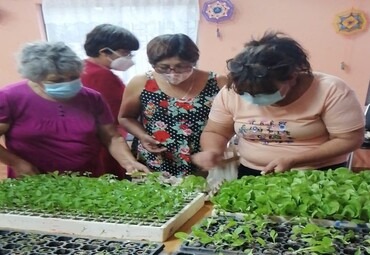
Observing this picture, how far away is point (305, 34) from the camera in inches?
143

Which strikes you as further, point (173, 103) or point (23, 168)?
point (173, 103)

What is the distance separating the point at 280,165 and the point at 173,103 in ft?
2.14

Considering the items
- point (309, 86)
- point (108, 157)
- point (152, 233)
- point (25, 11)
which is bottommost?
point (108, 157)

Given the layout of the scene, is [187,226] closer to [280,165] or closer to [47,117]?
[280,165]

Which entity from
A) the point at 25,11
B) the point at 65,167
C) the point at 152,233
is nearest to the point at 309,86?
the point at 152,233

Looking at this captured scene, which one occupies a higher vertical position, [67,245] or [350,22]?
[350,22]

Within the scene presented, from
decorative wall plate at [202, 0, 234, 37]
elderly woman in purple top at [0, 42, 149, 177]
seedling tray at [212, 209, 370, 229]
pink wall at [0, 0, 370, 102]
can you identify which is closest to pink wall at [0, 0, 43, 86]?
pink wall at [0, 0, 370, 102]

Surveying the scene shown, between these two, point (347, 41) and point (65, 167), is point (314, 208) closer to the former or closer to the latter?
point (65, 167)

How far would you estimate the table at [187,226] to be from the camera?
1.17 meters

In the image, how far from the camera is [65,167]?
191 centimetres

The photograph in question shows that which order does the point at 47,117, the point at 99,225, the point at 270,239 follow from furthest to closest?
the point at 47,117 < the point at 99,225 < the point at 270,239

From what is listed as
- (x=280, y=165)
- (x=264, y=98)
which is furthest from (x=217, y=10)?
(x=280, y=165)

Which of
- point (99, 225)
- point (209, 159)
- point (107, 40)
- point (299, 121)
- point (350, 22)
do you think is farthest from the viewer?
point (350, 22)

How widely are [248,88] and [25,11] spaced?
3.04 metres
